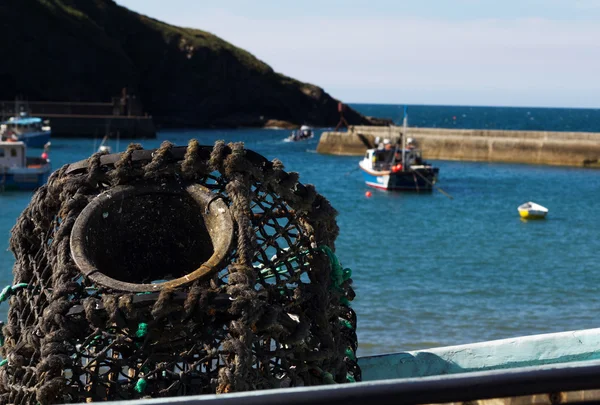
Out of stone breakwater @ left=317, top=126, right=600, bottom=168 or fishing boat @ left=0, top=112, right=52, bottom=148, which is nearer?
stone breakwater @ left=317, top=126, right=600, bottom=168

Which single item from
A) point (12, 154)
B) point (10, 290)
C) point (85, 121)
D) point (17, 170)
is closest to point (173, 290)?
point (10, 290)

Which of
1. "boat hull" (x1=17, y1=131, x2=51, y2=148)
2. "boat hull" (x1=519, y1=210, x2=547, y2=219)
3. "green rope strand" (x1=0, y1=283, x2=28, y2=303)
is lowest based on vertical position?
"boat hull" (x1=17, y1=131, x2=51, y2=148)

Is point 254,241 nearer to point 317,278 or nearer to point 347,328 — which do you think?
point 317,278

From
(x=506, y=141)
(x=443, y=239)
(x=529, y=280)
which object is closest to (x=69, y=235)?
(x=529, y=280)

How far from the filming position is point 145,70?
331ft

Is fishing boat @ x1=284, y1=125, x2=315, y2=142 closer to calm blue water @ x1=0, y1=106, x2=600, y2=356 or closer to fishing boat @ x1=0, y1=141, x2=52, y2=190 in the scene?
calm blue water @ x1=0, y1=106, x2=600, y2=356

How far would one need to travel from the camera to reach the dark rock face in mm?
87062

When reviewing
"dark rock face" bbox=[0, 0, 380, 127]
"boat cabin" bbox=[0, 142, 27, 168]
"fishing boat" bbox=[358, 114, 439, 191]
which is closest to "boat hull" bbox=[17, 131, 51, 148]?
"boat cabin" bbox=[0, 142, 27, 168]

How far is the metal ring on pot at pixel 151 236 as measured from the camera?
3.21 meters

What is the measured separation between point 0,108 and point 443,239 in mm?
59435

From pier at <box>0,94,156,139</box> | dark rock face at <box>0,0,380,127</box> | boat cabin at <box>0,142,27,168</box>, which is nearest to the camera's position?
boat cabin at <box>0,142,27,168</box>

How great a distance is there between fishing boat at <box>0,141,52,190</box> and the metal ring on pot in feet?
94.3

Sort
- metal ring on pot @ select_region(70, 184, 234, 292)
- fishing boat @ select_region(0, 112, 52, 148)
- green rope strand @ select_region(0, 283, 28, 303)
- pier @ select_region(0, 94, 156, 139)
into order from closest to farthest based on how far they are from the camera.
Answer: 1. metal ring on pot @ select_region(70, 184, 234, 292)
2. green rope strand @ select_region(0, 283, 28, 303)
3. fishing boat @ select_region(0, 112, 52, 148)
4. pier @ select_region(0, 94, 156, 139)

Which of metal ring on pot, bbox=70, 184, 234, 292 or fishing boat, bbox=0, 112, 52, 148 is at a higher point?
metal ring on pot, bbox=70, 184, 234, 292
